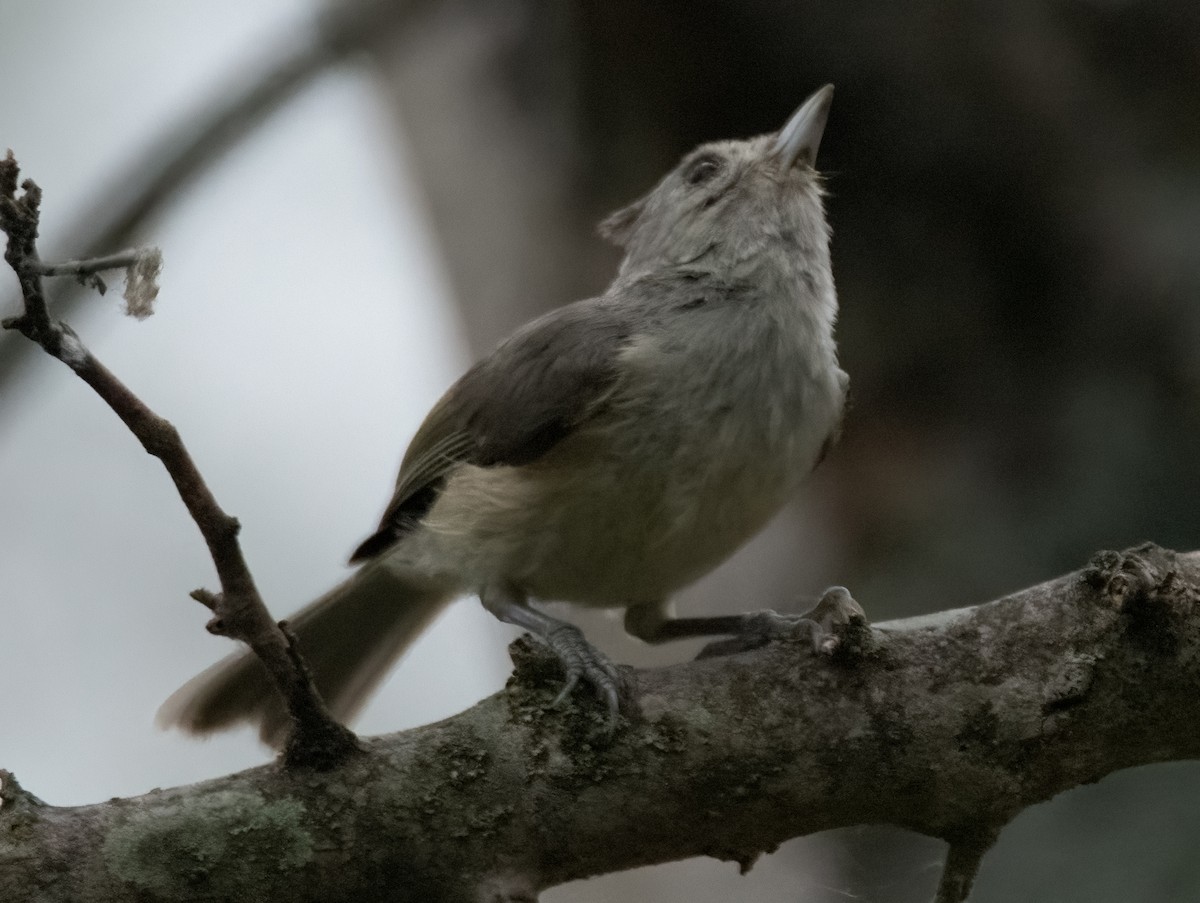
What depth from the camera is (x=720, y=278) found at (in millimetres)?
2926

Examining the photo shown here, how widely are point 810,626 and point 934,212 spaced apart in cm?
182

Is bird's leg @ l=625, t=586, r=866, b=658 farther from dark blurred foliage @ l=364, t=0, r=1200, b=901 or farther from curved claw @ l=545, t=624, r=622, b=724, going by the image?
dark blurred foliage @ l=364, t=0, r=1200, b=901

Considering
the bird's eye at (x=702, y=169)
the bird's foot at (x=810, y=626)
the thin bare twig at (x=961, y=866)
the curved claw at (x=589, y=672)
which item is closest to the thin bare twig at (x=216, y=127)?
the bird's eye at (x=702, y=169)

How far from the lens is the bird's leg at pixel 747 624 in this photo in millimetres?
2043

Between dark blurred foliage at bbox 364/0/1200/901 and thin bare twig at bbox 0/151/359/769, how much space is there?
1686 millimetres

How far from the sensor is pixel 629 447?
2523mm

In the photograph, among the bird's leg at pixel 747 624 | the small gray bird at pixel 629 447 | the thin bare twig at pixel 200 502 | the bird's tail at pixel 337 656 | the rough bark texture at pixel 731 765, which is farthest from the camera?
the bird's tail at pixel 337 656

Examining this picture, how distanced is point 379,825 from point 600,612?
161 centimetres

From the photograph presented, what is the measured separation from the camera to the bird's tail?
112 inches

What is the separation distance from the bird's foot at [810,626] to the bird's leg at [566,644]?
0.75ft

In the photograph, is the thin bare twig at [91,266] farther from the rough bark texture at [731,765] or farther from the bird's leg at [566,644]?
the bird's leg at [566,644]

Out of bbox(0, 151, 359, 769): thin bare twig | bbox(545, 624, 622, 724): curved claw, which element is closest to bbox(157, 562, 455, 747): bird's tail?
bbox(545, 624, 622, 724): curved claw

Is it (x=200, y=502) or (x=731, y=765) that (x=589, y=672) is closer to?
(x=731, y=765)

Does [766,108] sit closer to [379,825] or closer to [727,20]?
[727,20]
